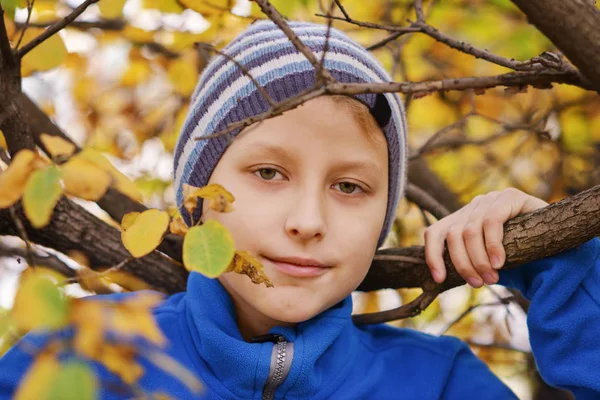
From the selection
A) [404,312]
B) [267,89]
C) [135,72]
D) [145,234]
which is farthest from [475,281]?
[135,72]

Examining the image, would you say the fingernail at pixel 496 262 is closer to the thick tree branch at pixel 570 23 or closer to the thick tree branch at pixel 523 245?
the thick tree branch at pixel 523 245

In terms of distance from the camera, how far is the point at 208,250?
0.89 metres

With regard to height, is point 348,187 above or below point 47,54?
below

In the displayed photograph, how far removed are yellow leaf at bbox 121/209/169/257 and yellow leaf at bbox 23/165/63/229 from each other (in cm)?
22

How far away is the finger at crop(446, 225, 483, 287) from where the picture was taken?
1.34m

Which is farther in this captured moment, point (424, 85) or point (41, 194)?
point (424, 85)

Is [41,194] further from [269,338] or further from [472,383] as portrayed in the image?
[472,383]

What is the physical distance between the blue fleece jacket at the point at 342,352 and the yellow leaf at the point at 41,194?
0.66 m

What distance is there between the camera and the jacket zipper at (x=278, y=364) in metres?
1.40

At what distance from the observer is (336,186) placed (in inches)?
53.7

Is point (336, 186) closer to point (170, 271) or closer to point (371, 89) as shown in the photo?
point (371, 89)

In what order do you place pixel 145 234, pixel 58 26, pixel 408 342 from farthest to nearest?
pixel 408 342
pixel 58 26
pixel 145 234

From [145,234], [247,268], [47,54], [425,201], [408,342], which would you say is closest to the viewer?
[145,234]

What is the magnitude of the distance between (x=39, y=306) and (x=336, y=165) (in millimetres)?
726
